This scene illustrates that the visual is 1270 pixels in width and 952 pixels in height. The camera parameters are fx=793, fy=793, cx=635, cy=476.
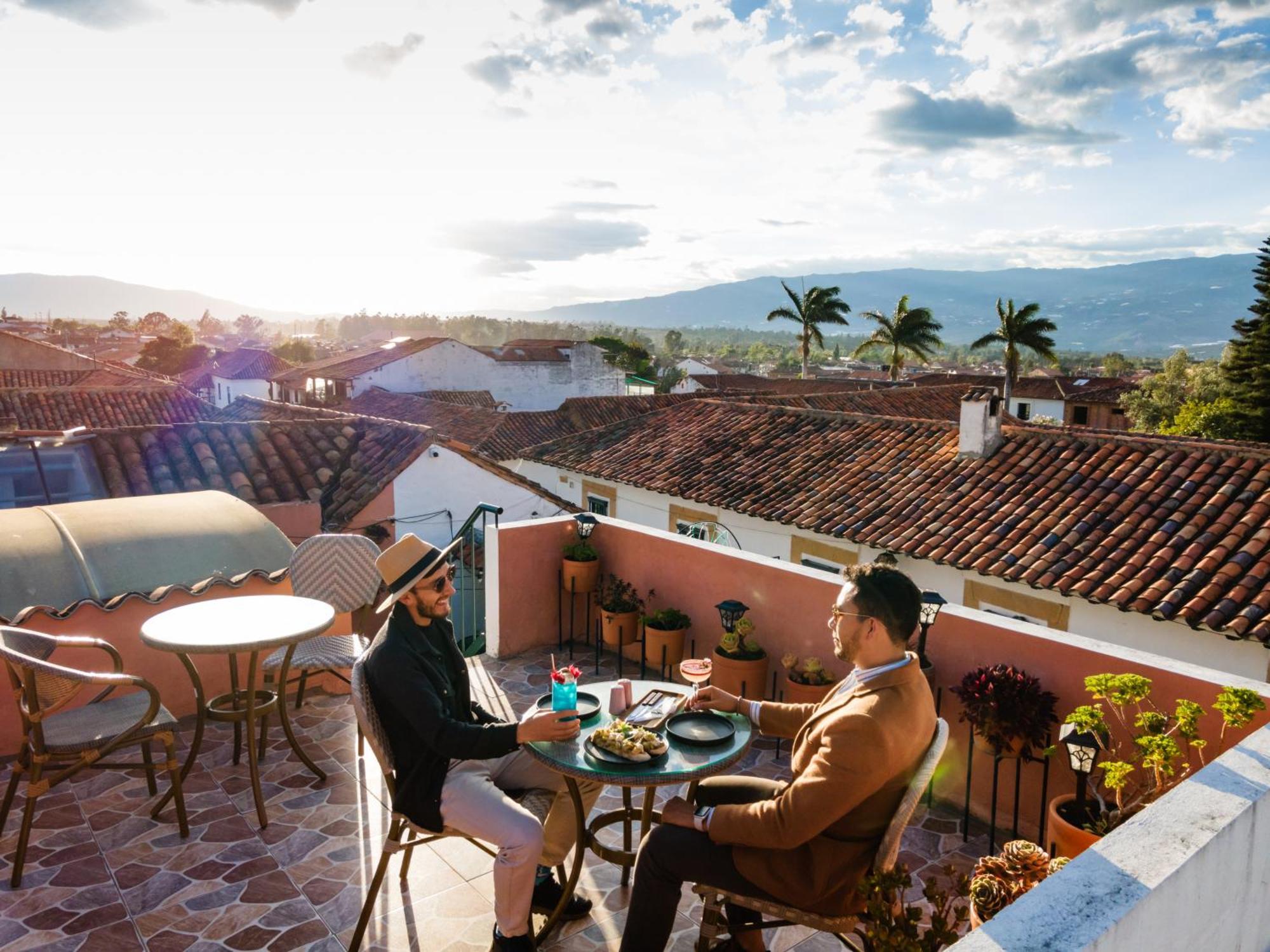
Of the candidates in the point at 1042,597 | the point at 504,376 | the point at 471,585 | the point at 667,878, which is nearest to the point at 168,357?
the point at 504,376

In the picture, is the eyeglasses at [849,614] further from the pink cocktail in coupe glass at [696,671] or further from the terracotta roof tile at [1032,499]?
the terracotta roof tile at [1032,499]

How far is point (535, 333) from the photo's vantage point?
398 feet

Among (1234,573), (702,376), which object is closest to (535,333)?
(702,376)

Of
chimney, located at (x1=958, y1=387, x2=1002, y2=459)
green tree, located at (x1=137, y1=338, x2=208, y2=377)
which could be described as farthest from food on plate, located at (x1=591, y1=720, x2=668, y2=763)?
green tree, located at (x1=137, y1=338, x2=208, y2=377)

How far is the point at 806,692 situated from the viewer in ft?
15.5

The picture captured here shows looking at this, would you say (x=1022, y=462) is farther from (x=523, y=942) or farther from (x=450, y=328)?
(x=450, y=328)

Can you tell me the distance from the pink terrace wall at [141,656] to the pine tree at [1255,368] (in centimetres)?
3034

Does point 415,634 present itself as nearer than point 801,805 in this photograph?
No

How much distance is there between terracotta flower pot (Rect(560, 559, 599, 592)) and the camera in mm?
6434

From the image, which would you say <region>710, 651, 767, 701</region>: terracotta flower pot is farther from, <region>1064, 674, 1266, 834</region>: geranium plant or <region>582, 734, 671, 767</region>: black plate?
<region>582, 734, 671, 767</region>: black plate

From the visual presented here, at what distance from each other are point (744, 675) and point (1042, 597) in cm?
658

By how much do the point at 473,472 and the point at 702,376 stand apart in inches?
1482

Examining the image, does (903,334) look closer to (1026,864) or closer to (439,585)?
(439,585)

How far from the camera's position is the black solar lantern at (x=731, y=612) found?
5160 millimetres
